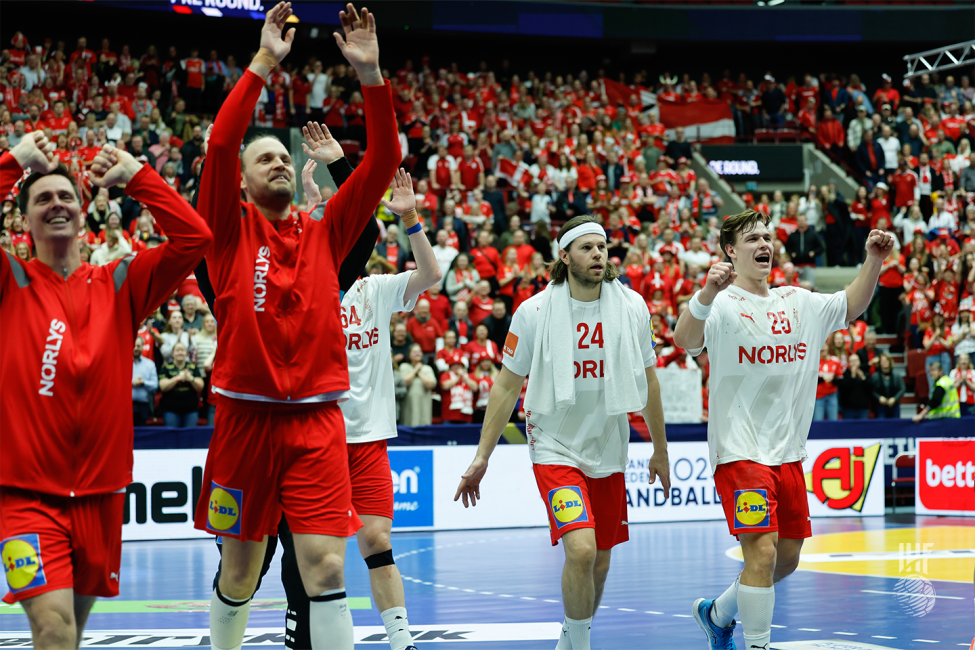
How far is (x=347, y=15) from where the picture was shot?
4.68m

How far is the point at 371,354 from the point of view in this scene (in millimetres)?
7121

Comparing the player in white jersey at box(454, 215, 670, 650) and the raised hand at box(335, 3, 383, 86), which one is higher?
the raised hand at box(335, 3, 383, 86)

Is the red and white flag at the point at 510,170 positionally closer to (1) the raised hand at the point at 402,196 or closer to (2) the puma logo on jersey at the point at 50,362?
(1) the raised hand at the point at 402,196

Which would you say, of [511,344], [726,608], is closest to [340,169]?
[511,344]

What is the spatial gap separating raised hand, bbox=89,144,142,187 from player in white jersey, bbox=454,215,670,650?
8.82 ft

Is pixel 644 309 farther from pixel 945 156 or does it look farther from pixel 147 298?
pixel 945 156

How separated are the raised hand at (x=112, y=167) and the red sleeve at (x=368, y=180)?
88cm

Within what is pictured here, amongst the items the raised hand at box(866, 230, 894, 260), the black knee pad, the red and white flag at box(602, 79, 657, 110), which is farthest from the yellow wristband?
the red and white flag at box(602, 79, 657, 110)

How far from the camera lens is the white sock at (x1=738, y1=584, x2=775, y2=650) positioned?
6262mm

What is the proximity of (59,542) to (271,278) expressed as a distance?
1350 mm

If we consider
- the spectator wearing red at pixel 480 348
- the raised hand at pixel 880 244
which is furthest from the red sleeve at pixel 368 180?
the spectator wearing red at pixel 480 348

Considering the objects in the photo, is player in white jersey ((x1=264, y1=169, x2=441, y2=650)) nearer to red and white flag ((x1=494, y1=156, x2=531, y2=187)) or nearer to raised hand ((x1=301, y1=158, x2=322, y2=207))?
raised hand ((x1=301, y1=158, x2=322, y2=207))

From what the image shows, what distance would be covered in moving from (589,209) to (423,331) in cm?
648

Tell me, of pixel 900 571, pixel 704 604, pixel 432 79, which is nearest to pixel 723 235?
pixel 704 604
